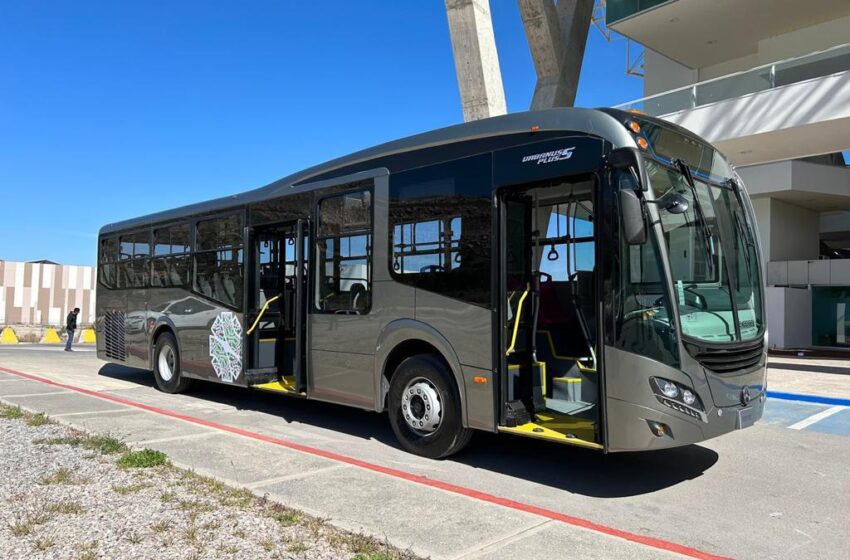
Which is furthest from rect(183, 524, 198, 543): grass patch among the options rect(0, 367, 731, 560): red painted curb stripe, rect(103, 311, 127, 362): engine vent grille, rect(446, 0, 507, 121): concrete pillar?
rect(446, 0, 507, 121): concrete pillar

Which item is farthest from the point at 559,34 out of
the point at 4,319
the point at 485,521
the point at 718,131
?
the point at 4,319

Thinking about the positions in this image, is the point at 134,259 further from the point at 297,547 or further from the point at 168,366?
the point at 297,547

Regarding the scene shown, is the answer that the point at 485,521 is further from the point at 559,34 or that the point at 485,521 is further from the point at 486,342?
the point at 559,34

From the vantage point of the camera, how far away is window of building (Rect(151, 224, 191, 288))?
424 inches

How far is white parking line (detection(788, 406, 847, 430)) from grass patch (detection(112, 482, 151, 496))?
7834mm

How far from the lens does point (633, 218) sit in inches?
190

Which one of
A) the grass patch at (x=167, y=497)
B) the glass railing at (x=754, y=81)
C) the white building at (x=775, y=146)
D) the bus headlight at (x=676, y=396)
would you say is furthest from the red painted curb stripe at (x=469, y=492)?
the white building at (x=775, y=146)

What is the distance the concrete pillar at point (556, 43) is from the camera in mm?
20236

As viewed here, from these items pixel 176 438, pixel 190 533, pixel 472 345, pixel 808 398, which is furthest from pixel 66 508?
pixel 808 398

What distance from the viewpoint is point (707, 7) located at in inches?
844

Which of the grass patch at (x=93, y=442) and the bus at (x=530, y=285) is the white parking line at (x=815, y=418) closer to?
the bus at (x=530, y=285)

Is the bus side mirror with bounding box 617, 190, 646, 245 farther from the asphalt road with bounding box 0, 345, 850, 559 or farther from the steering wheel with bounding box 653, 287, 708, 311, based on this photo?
the asphalt road with bounding box 0, 345, 850, 559

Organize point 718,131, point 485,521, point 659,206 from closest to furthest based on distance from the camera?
point 485,521 < point 659,206 < point 718,131

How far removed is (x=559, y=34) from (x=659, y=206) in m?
17.9
